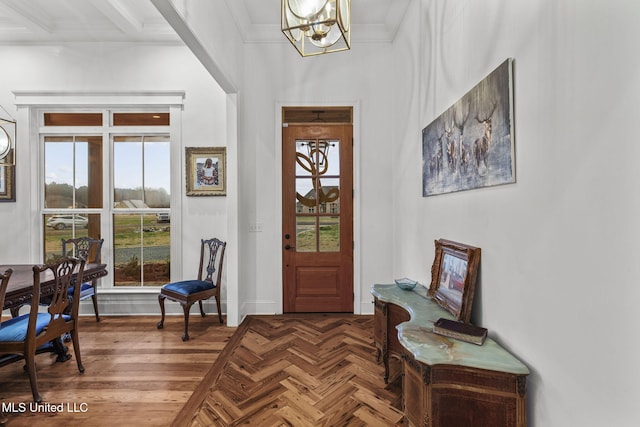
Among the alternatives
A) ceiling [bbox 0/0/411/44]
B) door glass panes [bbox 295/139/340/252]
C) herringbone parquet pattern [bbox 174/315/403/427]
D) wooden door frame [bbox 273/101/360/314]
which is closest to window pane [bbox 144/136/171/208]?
ceiling [bbox 0/0/411/44]

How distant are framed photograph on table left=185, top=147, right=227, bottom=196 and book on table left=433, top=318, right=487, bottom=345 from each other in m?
3.00

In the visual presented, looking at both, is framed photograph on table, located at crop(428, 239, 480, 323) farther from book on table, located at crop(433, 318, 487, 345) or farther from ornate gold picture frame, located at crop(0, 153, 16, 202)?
ornate gold picture frame, located at crop(0, 153, 16, 202)

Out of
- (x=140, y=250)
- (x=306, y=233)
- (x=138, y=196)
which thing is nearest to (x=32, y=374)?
(x=140, y=250)

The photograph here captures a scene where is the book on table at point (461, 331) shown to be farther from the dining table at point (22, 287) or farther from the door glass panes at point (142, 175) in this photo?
the door glass panes at point (142, 175)

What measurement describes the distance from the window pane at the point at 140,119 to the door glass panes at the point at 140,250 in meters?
1.19

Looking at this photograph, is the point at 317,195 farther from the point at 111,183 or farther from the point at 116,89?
the point at 116,89

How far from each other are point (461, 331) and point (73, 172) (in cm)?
470

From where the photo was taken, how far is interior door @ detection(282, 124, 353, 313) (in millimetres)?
3725

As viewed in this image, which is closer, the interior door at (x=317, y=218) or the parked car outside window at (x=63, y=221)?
the interior door at (x=317, y=218)

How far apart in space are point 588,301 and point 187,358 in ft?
9.52

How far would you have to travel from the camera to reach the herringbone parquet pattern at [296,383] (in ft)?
6.40

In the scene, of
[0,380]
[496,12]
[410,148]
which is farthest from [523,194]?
[0,380]
